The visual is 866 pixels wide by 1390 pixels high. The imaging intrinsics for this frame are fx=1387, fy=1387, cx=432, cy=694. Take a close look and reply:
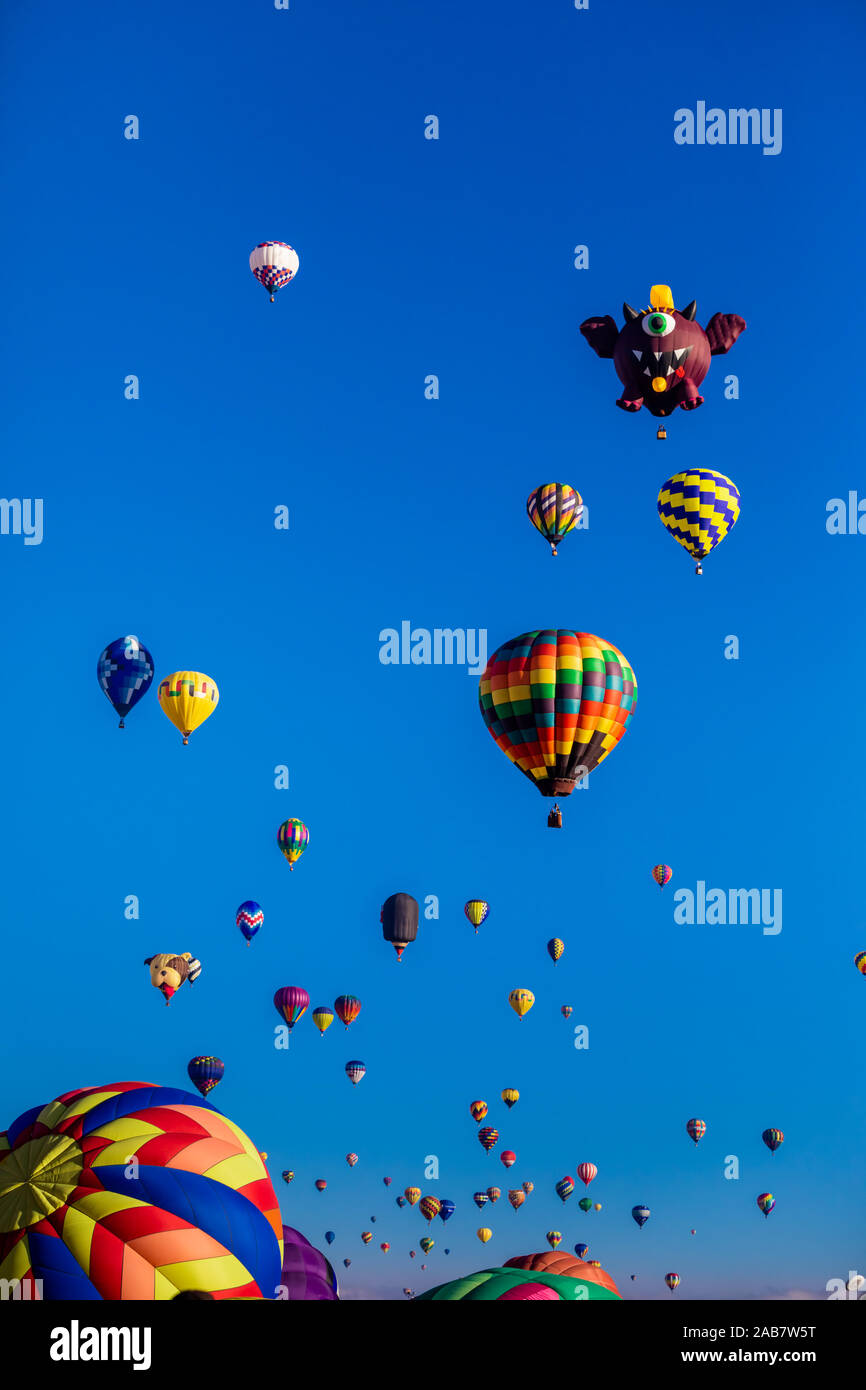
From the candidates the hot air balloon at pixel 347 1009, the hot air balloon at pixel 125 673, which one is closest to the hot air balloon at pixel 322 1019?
the hot air balloon at pixel 347 1009

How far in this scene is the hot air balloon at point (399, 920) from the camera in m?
39.4

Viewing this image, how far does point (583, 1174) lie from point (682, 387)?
34.9 meters

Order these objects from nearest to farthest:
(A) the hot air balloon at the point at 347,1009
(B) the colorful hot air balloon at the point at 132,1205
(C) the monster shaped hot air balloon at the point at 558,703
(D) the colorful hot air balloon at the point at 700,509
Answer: (B) the colorful hot air balloon at the point at 132,1205 → (C) the monster shaped hot air balloon at the point at 558,703 → (D) the colorful hot air balloon at the point at 700,509 → (A) the hot air balloon at the point at 347,1009

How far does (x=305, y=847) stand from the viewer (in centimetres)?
4100

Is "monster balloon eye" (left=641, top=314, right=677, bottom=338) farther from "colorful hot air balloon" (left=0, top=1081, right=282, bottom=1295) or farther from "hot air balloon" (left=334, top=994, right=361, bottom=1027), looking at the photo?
"hot air balloon" (left=334, top=994, right=361, bottom=1027)

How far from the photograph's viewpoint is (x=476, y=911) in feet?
141

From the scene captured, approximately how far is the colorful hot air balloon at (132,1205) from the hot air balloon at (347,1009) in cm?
2961

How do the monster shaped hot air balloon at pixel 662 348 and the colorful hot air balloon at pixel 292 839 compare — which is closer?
the monster shaped hot air balloon at pixel 662 348

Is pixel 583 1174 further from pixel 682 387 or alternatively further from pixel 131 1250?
pixel 131 1250

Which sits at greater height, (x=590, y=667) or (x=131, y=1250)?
(x=590, y=667)

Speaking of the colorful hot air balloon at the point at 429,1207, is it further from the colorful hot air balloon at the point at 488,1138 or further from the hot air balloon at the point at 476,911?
the hot air balloon at the point at 476,911

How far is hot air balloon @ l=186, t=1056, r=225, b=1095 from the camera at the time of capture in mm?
37281

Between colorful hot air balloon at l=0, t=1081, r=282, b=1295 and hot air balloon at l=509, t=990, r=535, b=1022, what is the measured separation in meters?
30.5
